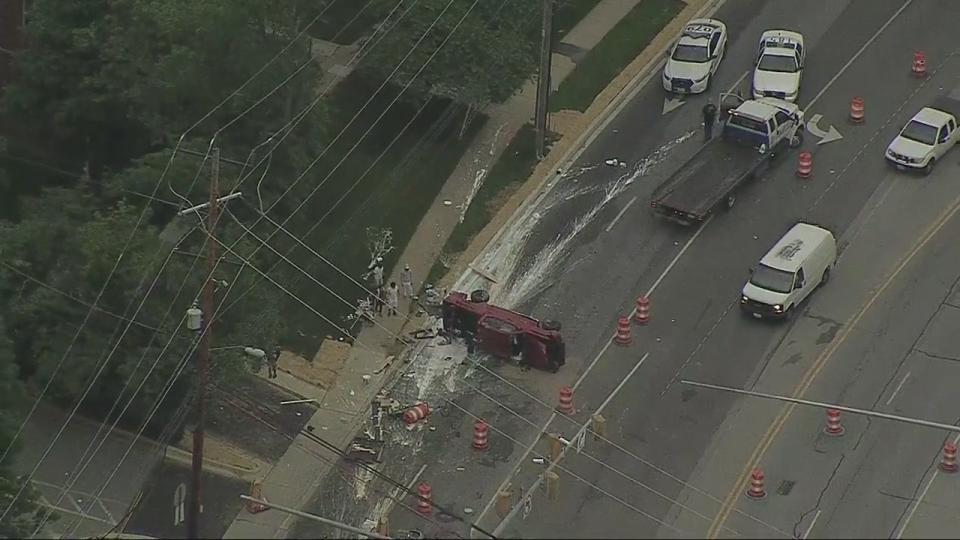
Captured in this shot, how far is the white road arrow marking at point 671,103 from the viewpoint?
221ft

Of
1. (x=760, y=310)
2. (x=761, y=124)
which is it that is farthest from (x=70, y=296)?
(x=761, y=124)

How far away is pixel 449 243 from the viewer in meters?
61.8

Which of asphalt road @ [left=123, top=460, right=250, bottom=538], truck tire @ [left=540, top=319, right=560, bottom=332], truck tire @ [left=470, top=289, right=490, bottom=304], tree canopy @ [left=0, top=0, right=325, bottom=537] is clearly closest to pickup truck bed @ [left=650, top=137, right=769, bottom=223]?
truck tire @ [left=540, top=319, right=560, bottom=332]

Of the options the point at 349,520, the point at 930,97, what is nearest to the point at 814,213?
the point at 930,97

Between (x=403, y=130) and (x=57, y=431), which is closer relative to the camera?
(x=57, y=431)

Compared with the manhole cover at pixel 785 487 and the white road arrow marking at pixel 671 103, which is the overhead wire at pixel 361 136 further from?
the manhole cover at pixel 785 487

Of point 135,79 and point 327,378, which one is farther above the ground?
point 135,79

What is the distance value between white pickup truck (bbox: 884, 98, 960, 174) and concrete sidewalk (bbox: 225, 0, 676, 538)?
10613 millimetres

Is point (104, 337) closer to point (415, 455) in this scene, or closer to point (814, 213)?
point (415, 455)

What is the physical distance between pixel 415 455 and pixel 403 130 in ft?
46.1

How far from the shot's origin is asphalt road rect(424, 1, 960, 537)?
52719mm

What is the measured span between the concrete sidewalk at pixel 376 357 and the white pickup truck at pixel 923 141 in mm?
10613

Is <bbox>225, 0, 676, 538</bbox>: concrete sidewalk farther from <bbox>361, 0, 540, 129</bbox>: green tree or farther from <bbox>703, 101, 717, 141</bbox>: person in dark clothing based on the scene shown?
<bbox>703, 101, 717, 141</bbox>: person in dark clothing

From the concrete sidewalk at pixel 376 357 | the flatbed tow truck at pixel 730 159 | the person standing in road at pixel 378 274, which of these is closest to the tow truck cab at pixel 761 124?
the flatbed tow truck at pixel 730 159
